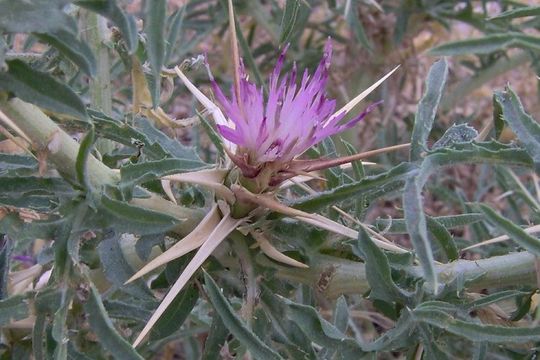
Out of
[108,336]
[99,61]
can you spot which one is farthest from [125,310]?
[99,61]

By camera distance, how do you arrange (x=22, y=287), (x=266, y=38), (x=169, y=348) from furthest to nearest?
(x=266, y=38) → (x=169, y=348) → (x=22, y=287)

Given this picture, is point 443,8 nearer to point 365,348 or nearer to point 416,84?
point 416,84

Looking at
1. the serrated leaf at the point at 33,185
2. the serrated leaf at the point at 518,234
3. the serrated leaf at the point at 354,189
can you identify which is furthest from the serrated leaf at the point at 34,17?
the serrated leaf at the point at 518,234

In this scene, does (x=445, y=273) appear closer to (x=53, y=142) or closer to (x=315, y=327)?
(x=315, y=327)

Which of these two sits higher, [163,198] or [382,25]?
[163,198]

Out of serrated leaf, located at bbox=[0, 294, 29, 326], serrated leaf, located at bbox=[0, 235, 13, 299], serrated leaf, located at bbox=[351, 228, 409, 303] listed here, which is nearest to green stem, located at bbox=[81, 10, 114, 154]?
serrated leaf, located at bbox=[0, 235, 13, 299]

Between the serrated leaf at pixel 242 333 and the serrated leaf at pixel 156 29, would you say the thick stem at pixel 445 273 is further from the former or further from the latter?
the serrated leaf at pixel 156 29

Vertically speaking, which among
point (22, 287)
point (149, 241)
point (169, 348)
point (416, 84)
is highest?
point (149, 241)

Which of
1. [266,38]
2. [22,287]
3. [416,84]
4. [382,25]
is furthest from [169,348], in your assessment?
[266,38]
